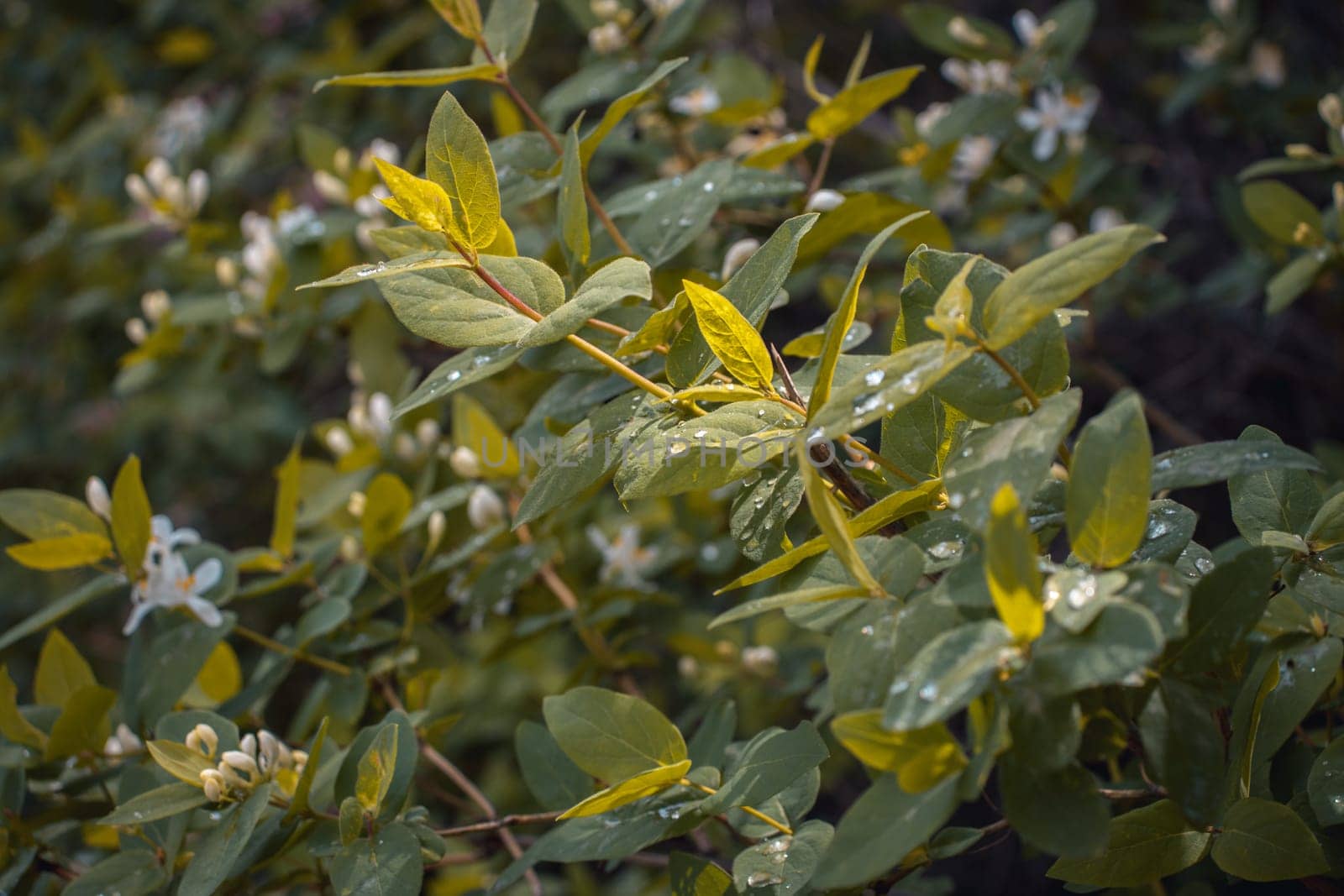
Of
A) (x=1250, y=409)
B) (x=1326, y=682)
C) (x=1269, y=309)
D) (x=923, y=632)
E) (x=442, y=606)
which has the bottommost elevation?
(x=1250, y=409)

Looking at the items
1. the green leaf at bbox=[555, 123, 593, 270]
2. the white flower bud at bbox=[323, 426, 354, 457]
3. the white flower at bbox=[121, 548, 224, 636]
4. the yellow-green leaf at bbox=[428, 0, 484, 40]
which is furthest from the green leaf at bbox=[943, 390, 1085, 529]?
the white flower bud at bbox=[323, 426, 354, 457]

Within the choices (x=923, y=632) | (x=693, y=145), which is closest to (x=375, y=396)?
(x=693, y=145)

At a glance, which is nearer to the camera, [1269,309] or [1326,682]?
[1326,682]

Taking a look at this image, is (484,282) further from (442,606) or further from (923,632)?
(442,606)

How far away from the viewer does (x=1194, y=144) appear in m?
2.45

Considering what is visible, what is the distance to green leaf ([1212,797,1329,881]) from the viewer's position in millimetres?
722

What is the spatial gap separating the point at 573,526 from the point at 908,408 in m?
0.95

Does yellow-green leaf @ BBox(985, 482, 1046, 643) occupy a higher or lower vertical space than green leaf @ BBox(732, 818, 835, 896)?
higher

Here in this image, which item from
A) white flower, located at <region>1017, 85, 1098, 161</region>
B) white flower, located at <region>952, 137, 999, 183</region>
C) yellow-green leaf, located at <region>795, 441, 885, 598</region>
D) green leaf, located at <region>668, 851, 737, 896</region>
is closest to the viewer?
yellow-green leaf, located at <region>795, 441, 885, 598</region>

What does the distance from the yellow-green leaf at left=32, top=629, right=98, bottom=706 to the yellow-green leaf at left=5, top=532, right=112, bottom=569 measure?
92 millimetres

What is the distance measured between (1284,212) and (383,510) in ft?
3.90

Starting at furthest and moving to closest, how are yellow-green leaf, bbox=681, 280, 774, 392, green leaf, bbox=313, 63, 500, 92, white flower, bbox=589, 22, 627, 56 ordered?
white flower, bbox=589, 22, 627, 56 < green leaf, bbox=313, 63, 500, 92 < yellow-green leaf, bbox=681, 280, 774, 392

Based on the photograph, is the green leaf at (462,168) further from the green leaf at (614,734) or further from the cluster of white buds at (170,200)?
the cluster of white buds at (170,200)

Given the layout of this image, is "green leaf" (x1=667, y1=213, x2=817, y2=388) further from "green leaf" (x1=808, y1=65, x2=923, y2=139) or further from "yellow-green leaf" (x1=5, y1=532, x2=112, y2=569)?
"yellow-green leaf" (x1=5, y1=532, x2=112, y2=569)
